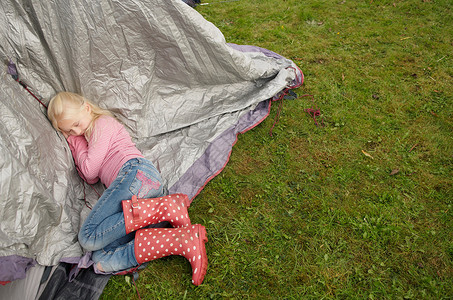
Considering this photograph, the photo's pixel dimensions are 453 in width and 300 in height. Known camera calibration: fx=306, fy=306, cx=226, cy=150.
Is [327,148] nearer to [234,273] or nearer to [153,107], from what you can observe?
[234,273]

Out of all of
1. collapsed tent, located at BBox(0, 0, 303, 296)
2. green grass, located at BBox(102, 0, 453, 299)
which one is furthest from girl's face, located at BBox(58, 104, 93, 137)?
green grass, located at BBox(102, 0, 453, 299)

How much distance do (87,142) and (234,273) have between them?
70.5 inches

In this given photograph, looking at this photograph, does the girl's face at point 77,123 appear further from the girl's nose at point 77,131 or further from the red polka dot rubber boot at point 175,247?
the red polka dot rubber boot at point 175,247

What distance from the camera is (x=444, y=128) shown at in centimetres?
326

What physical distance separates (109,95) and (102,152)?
2.03 feet

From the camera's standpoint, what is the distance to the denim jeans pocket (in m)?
2.45

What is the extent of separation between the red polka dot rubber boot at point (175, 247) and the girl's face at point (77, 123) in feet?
3.65

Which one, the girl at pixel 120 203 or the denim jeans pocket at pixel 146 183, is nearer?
the girl at pixel 120 203

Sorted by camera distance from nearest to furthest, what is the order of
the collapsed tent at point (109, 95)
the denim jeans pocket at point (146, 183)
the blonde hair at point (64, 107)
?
the collapsed tent at point (109, 95), the denim jeans pocket at point (146, 183), the blonde hair at point (64, 107)

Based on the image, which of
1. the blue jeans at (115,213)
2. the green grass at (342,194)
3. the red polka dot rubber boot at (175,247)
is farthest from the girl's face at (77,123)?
the green grass at (342,194)

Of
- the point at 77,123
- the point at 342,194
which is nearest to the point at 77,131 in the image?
the point at 77,123

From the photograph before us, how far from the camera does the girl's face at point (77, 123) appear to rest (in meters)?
2.68

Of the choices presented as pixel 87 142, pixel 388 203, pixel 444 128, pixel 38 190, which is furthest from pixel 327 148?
pixel 38 190

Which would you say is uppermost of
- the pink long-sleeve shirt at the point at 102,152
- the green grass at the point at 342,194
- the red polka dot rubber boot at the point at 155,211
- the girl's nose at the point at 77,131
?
the girl's nose at the point at 77,131
